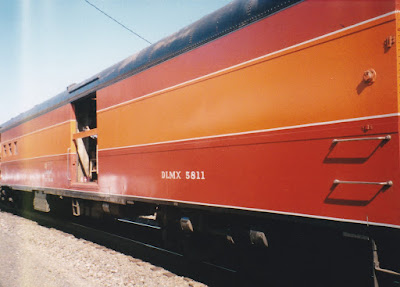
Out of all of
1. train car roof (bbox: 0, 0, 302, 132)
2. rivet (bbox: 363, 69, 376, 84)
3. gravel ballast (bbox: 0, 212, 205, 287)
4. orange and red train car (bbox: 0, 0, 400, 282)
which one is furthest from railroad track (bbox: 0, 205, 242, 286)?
train car roof (bbox: 0, 0, 302, 132)

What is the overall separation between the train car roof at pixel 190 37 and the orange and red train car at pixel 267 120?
2cm

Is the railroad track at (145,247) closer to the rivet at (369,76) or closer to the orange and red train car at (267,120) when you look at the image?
the orange and red train car at (267,120)

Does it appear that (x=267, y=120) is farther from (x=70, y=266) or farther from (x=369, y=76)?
(x=70, y=266)

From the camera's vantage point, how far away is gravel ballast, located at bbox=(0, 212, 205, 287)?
432 cm

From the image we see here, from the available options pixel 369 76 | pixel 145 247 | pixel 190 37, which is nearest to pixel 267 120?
pixel 369 76

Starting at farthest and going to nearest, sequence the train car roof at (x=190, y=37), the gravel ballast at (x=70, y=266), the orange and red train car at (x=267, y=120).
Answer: the gravel ballast at (x=70, y=266) < the train car roof at (x=190, y=37) < the orange and red train car at (x=267, y=120)

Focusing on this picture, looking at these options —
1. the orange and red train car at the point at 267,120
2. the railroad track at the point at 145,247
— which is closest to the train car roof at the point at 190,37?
the orange and red train car at the point at 267,120

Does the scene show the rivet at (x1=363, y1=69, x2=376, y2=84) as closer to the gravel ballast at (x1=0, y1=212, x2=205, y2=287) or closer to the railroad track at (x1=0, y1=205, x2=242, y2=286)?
the railroad track at (x1=0, y1=205, x2=242, y2=286)

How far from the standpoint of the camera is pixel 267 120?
3.22 m

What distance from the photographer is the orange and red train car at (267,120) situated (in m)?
2.50

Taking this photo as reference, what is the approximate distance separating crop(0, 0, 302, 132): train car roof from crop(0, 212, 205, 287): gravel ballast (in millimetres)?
3173

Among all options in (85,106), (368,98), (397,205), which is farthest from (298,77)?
(85,106)

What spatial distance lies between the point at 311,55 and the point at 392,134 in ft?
3.33

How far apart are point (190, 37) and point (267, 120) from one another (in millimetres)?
1842
